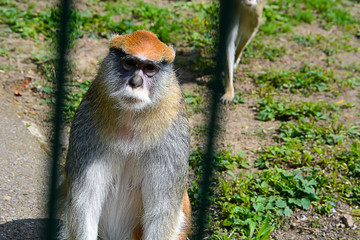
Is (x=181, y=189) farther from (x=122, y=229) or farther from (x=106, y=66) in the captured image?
(x=106, y=66)

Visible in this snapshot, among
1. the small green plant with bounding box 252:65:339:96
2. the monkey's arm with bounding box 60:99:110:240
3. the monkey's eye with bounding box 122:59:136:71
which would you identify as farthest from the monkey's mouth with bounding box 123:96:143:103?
the small green plant with bounding box 252:65:339:96

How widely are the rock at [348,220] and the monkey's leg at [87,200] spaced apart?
188cm

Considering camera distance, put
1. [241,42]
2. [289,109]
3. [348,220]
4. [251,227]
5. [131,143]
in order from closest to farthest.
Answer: [131,143]
[251,227]
[348,220]
[289,109]
[241,42]

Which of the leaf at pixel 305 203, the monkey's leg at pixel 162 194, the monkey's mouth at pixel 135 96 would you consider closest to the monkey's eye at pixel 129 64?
the monkey's mouth at pixel 135 96

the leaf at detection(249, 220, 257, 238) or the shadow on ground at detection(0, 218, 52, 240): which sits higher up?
the leaf at detection(249, 220, 257, 238)

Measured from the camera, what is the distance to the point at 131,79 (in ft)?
7.98

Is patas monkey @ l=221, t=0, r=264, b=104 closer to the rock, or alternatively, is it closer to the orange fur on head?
the rock

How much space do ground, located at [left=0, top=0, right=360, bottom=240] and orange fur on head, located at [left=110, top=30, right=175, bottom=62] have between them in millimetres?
1386

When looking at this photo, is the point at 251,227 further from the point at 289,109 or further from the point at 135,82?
the point at 289,109

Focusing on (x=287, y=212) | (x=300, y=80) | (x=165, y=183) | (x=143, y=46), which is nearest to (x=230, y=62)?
(x=300, y=80)

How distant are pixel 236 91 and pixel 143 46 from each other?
3.38m

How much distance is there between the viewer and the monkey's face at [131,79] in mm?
2420

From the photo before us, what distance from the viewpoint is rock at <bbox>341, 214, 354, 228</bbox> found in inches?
136

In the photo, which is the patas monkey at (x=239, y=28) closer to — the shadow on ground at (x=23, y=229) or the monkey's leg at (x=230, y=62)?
the monkey's leg at (x=230, y=62)
